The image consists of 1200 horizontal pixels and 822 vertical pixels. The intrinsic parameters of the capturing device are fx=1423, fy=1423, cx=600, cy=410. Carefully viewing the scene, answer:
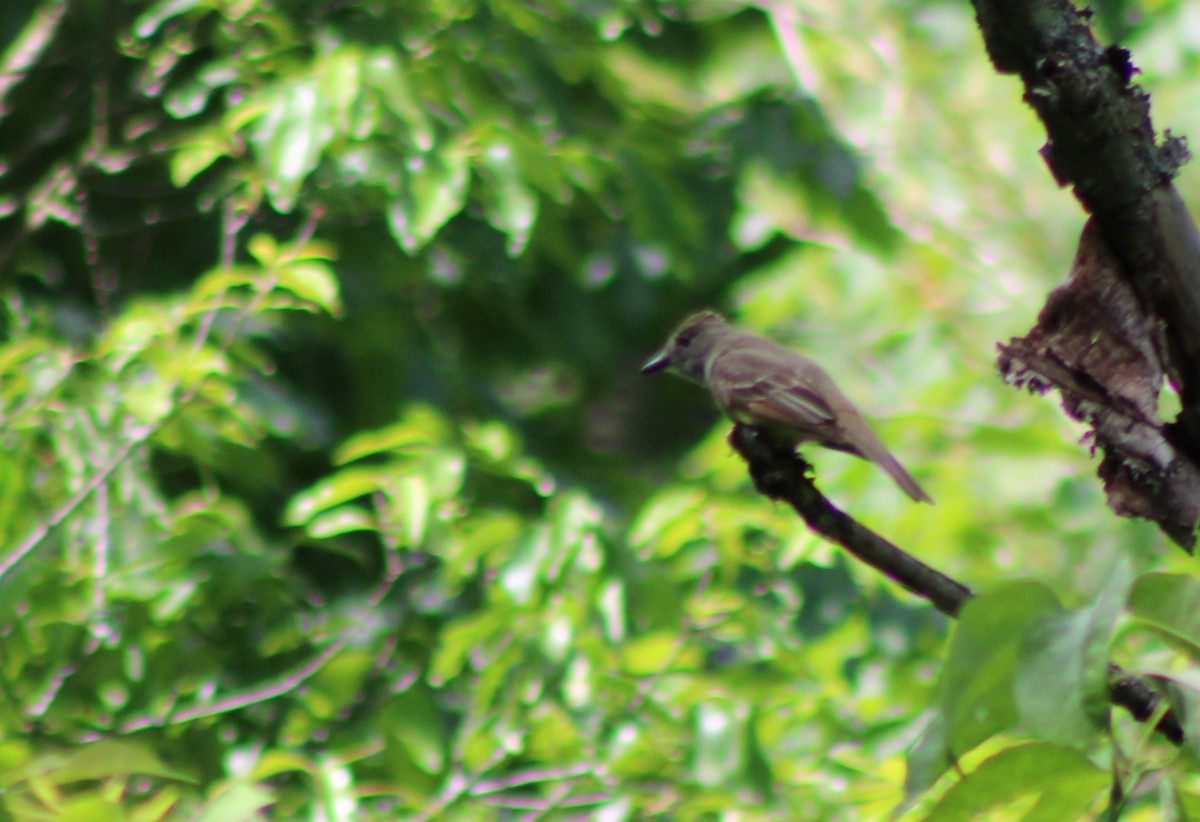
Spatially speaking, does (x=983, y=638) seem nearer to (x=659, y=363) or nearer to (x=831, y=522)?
(x=831, y=522)

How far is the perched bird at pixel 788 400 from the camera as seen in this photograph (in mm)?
3090

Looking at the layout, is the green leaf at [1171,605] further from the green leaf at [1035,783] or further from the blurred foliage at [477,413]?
the blurred foliage at [477,413]

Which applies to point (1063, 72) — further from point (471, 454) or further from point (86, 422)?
point (86, 422)

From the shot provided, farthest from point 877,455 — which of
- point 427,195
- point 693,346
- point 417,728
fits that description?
point 427,195

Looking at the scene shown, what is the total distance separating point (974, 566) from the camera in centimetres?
481

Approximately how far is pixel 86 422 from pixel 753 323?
261cm

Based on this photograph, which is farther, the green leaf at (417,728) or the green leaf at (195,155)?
the green leaf at (195,155)

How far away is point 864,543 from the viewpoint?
82.3 inches

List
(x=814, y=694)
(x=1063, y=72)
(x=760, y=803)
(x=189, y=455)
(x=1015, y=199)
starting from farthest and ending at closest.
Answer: (x=1015, y=199) → (x=189, y=455) → (x=814, y=694) → (x=760, y=803) → (x=1063, y=72)

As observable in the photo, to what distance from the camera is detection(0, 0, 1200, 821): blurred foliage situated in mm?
3799

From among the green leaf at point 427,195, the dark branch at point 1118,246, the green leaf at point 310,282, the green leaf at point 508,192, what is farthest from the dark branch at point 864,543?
the green leaf at point 427,195

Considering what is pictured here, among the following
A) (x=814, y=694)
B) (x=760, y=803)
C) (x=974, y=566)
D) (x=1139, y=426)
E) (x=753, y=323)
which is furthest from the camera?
(x=753, y=323)

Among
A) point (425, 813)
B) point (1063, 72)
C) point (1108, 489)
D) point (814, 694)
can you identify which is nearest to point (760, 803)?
point (814, 694)

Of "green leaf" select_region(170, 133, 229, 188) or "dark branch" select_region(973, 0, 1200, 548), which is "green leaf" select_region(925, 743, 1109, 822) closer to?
"dark branch" select_region(973, 0, 1200, 548)
